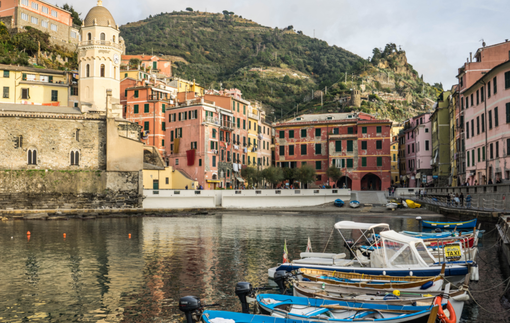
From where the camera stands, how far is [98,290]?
18.8m

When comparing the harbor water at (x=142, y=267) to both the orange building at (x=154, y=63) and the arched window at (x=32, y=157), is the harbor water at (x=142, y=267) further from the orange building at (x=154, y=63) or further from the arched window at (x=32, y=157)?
the orange building at (x=154, y=63)

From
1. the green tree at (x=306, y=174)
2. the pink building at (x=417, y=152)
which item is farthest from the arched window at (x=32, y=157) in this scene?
the pink building at (x=417, y=152)

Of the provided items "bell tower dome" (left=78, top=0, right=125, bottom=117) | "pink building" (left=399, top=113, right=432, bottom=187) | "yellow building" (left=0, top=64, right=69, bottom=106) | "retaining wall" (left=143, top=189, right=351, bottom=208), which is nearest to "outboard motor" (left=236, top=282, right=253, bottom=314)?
"retaining wall" (left=143, top=189, right=351, bottom=208)

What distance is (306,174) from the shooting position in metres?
73.2

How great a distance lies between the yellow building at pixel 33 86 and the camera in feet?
232

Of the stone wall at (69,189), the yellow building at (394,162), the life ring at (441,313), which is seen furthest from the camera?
the yellow building at (394,162)

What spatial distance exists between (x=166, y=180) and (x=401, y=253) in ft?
175

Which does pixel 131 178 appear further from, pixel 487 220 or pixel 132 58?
pixel 132 58

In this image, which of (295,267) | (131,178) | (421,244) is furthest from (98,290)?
(131,178)

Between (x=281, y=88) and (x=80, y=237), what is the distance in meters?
135

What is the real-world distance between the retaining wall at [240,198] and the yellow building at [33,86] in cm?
2596

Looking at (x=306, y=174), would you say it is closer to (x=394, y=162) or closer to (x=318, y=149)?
(x=318, y=149)

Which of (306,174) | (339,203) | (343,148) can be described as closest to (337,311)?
(339,203)

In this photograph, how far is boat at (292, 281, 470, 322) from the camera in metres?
13.3
